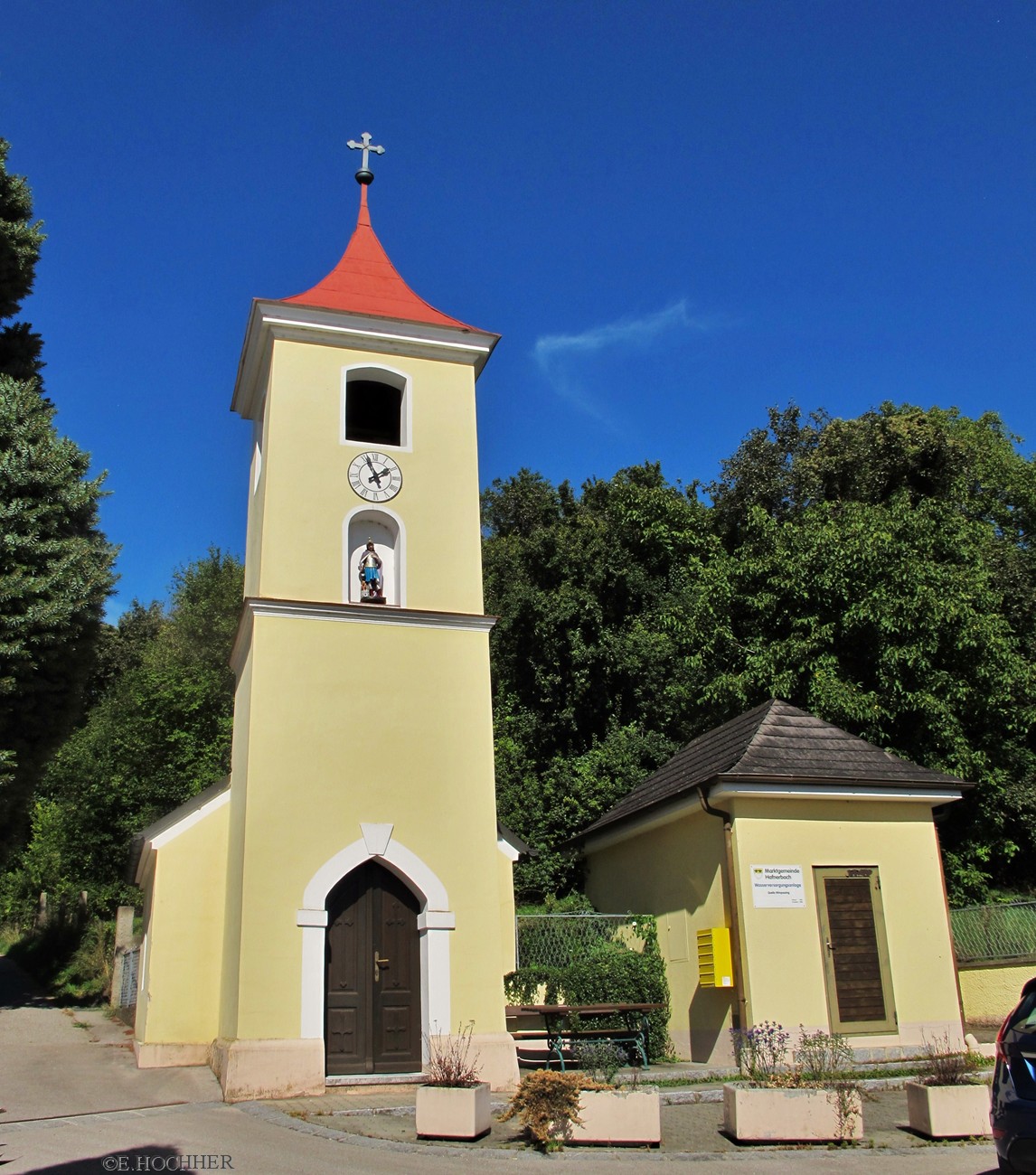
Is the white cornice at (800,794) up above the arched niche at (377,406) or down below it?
→ below

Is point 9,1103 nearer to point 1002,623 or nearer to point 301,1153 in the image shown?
point 301,1153

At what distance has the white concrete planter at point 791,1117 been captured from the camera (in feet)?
27.2

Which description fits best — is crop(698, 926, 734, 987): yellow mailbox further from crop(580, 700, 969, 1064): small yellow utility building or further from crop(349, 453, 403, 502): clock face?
crop(349, 453, 403, 502): clock face

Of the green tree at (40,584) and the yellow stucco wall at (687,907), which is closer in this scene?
the yellow stucco wall at (687,907)

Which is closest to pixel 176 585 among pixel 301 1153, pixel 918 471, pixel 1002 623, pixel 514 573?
pixel 514 573

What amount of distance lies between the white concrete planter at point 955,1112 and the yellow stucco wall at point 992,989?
5.97 metres

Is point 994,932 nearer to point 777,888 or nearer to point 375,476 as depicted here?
point 777,888

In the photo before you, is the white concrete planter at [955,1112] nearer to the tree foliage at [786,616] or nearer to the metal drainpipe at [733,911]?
the metal drainpipe at [733,911]

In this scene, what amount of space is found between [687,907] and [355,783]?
16.6 ft

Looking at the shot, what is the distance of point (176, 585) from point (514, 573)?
20.4m

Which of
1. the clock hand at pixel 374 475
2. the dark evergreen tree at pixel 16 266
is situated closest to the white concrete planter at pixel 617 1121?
the clock hand at pixel 374 475

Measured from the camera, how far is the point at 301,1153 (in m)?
7.95

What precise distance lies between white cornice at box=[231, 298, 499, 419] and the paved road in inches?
382

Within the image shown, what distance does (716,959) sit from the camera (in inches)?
493
